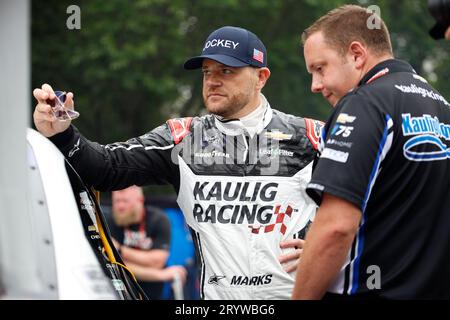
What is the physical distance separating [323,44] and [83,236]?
137 cm

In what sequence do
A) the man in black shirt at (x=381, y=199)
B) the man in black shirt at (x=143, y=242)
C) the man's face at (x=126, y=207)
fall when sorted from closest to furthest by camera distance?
the man in black shirt at (x=381, y=199) < the man's face at (x=126, y=207) < the man in black shirt at (x=143, y=242)

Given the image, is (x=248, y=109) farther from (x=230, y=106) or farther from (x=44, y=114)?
(x=44, y=114)

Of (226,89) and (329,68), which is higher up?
(329,68)

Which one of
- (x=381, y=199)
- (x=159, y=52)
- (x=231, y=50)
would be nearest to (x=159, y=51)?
(x=159, y=52)

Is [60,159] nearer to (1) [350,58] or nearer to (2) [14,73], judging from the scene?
(2) [14,73]

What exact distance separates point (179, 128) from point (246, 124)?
38 cm

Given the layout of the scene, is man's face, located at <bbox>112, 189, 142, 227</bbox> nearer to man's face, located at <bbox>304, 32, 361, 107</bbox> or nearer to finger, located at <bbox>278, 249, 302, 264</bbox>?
finger, located at <bbox>278, 249, 302, 264</bbox>

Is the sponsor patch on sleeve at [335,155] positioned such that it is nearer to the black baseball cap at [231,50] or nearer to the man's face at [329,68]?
the man's face at [329,68]

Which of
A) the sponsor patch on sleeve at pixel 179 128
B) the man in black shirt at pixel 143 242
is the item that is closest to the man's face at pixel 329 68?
the sponsor patch on sleeve at pixel 179 128

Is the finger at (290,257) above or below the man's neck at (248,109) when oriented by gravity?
below

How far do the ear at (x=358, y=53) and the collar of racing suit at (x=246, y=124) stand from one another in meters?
1.29

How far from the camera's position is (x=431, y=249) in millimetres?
3223

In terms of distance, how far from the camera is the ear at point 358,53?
11.3ft

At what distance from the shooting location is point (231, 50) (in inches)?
186
